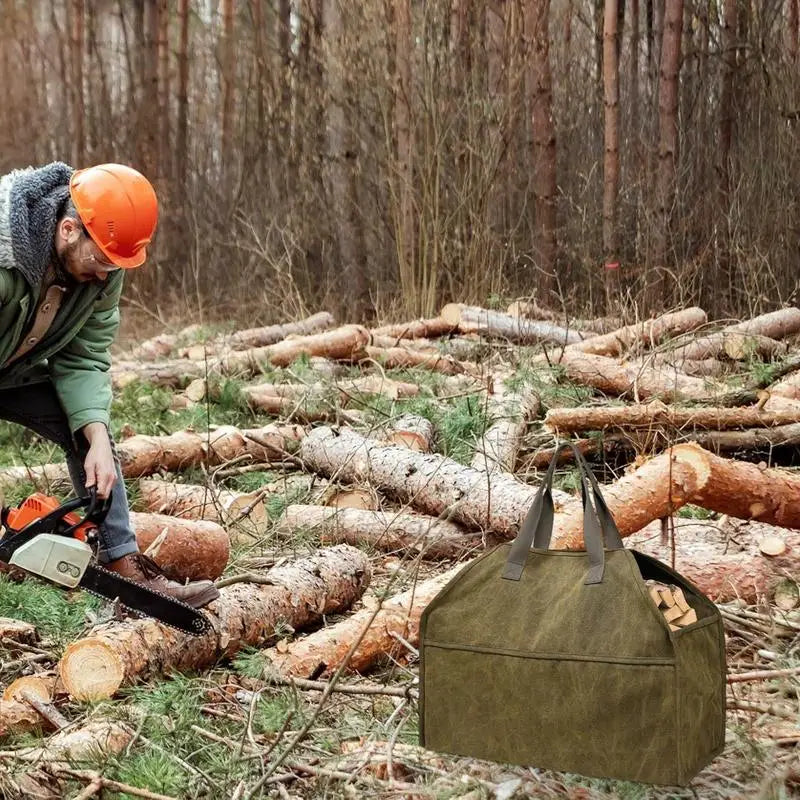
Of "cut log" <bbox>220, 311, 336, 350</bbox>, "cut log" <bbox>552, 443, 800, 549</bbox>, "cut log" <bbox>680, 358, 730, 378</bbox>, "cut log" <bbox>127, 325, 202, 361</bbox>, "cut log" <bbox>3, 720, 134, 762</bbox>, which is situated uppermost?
"cut log" <bbox>552, 443, 800, 549</bbox>

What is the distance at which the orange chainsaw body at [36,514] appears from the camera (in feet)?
12.4

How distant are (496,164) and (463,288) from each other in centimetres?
122

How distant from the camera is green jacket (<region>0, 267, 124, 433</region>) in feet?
12.9

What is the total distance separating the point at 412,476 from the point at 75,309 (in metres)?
2.01

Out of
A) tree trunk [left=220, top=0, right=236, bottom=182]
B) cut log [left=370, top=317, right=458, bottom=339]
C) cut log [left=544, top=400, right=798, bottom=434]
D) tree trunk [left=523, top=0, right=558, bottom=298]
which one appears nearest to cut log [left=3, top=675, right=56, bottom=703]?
cut log [left=544, top=400, right=798, bottom=434]

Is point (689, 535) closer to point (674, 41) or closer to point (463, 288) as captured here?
point (463, 288)

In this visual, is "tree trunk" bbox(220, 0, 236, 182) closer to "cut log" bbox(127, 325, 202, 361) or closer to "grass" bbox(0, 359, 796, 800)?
"cut log" bbox(127, 325, 202, 361)

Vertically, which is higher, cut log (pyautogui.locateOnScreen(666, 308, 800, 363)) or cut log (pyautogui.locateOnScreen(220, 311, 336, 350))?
cut log (pyautogui.locateOnScreen(666, 308, 800, 363))

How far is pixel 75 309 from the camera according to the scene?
3.95m

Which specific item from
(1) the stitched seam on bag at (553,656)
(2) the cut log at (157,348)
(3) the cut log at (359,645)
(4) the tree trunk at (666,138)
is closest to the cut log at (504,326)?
(4) the tree trunk at (666,138)

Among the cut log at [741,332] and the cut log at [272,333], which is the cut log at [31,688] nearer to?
the cut log at [741,332]

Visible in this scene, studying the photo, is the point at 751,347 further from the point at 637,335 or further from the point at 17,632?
the point at 17,632

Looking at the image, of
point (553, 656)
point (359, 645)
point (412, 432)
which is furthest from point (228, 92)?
point (553, 656)

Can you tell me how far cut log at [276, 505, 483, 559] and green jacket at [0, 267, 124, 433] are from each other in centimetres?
144
